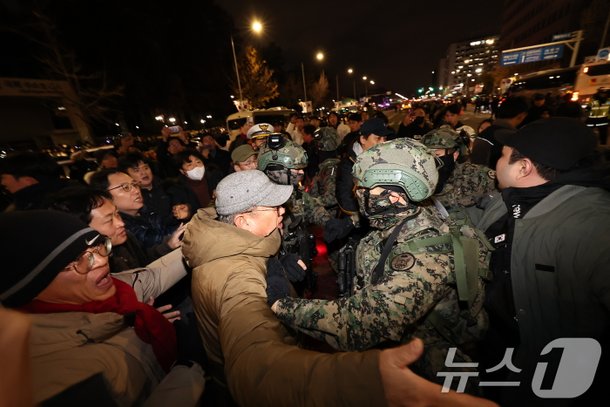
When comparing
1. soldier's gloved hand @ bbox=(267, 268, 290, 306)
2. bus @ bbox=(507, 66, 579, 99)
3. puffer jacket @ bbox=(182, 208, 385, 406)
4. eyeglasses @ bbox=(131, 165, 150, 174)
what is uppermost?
bus @ bbox=(507, 66, 579, 99)

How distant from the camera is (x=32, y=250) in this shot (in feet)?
4.07

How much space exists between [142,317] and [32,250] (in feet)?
2.41

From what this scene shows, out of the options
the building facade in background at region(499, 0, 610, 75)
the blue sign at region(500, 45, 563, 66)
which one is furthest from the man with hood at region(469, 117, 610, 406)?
the blue sign at region(500, 45, 563, 66)

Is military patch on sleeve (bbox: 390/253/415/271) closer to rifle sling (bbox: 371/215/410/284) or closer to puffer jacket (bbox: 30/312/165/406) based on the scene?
rifle sling (bbox: 371/215/410/284)

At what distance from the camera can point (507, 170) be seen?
92.4 inches

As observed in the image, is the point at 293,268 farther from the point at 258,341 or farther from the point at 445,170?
the point at 445,170

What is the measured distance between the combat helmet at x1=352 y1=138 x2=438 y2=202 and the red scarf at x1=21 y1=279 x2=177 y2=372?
1.67m

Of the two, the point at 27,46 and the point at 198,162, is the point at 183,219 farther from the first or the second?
the point at 27,46

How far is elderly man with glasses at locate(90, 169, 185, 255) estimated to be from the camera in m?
3.24

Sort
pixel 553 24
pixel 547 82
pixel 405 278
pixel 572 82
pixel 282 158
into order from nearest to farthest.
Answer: pixel 405 278 < pixel 282 158 < pixel 572 82 < pixel 547 82 < pixel 553 24

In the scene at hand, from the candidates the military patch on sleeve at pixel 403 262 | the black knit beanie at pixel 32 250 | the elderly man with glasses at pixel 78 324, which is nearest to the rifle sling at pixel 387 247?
the military patch on sleeve at pixel 403 262

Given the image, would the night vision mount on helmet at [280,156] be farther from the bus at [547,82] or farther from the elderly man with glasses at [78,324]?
the bus at [547,82]

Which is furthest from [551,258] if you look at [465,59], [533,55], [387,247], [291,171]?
[465,59]

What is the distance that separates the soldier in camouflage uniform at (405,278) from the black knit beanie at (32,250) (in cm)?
108
